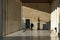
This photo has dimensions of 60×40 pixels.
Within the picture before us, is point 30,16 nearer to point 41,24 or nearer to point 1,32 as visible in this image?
point 41,24

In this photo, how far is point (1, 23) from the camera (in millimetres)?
18297

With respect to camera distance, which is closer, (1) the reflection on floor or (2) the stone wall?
(1) the reflection on floor

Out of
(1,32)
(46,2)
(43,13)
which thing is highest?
(46,2)

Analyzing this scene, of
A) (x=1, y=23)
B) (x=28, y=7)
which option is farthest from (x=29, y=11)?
(x=1, y=23)

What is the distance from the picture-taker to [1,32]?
59.6 feet

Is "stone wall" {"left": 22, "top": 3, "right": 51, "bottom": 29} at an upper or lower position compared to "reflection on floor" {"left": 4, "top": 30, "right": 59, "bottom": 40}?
upper

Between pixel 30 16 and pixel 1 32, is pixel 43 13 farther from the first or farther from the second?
pixel 1 32

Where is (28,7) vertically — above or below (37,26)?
above

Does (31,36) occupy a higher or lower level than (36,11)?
lower

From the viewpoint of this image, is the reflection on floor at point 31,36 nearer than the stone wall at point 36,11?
Yes

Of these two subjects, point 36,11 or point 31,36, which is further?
point 36,11

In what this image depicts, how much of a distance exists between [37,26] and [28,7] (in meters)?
4.55

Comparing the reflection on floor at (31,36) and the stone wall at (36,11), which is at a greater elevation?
the stone wall at (36,11)

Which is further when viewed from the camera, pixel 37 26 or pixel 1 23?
pixel 37 26
